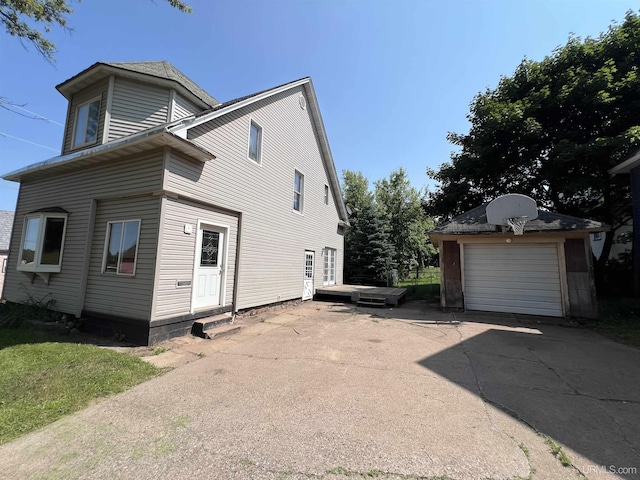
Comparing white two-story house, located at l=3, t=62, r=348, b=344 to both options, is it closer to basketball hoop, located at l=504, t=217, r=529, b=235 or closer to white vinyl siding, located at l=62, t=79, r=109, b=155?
white vinyl siding, located at l=62, t=79, r=109, b=155

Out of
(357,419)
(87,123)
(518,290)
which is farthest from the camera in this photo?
(518,290)

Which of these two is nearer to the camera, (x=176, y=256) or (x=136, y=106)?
(x=176, y=256)

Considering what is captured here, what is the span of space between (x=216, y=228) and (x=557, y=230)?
391 inches

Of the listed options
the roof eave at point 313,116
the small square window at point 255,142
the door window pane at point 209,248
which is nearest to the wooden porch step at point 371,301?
the roof eave at point 313,116

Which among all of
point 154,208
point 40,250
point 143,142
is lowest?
point 40,250

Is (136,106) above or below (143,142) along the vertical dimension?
above

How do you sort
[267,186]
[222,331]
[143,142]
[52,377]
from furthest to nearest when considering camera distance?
[267,186], [222,331], [143,142], [52,377]

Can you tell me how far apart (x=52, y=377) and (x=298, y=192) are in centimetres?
909

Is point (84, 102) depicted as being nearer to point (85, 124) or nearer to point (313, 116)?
point (85, 124)

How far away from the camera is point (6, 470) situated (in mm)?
2244

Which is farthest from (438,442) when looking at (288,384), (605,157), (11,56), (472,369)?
(605,157)

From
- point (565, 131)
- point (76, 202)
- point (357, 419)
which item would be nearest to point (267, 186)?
point (76, 202)

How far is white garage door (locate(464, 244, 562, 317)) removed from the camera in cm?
847

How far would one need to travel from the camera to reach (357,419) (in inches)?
117
